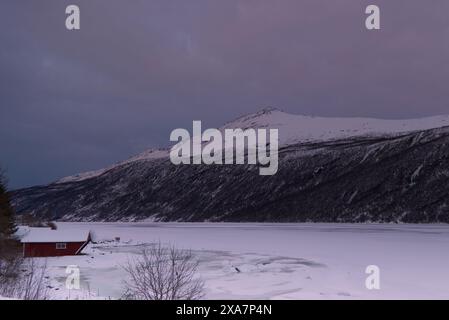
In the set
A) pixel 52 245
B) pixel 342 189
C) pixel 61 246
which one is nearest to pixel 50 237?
pixel 52 245

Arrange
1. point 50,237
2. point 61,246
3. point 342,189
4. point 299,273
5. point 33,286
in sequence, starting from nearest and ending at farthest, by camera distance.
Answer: point 33,286, point 299,273, point 61,246, point 50,237, point 342,189

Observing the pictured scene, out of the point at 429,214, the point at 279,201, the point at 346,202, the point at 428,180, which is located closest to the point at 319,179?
the point at 279,201

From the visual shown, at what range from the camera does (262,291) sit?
24953mm

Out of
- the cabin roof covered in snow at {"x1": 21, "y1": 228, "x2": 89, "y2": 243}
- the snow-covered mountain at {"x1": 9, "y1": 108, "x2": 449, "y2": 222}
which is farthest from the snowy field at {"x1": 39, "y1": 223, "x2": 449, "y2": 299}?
the snow-covered mountain at {"x1": 9, "y1": 108, "x2": 449, "y2": 222}

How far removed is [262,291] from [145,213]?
17722cm

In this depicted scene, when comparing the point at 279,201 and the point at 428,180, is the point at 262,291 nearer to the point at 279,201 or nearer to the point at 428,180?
the point at 428,180

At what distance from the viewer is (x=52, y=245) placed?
5347 centimetres

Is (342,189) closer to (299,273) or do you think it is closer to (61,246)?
(61,246)

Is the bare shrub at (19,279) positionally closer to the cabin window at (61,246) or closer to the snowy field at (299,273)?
the snowy field at (299,273)

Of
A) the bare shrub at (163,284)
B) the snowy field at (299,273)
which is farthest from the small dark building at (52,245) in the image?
the bare shrub at (163,284)

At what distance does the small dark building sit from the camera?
51.8 m

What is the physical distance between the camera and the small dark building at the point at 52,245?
51.8m

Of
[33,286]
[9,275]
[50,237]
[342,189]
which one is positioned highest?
[342,189]

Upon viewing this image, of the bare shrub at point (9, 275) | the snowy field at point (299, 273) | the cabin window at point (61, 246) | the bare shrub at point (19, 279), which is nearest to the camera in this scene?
the bare shrub at point (19, 279)
